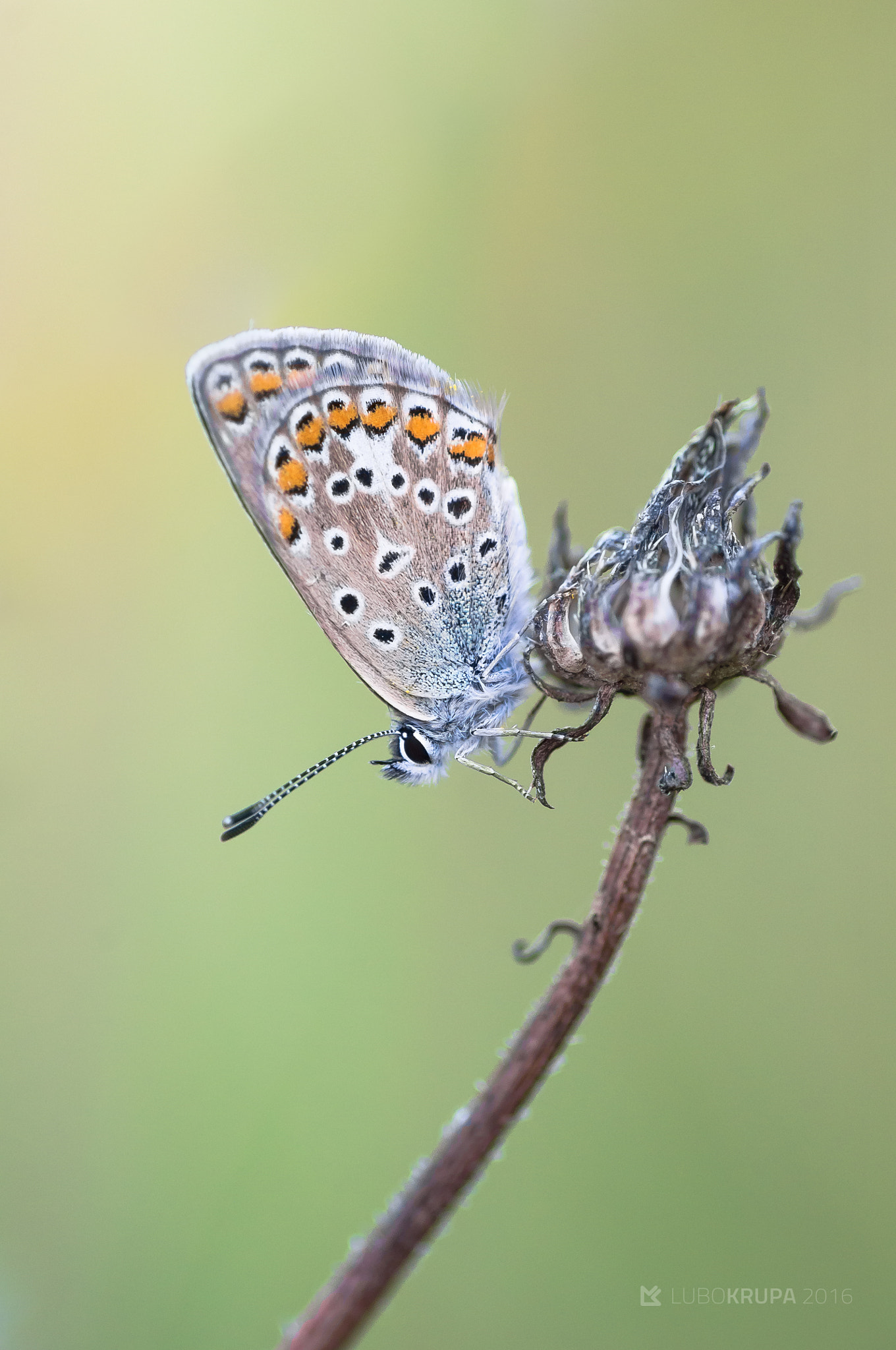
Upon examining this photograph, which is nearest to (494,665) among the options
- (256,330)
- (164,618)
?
(256,330)

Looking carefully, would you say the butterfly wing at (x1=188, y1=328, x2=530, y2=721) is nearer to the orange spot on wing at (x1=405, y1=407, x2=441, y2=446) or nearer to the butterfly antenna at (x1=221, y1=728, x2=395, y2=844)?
the orange spot on wing at (x1=405, y1=407, x2=441, y2=446)

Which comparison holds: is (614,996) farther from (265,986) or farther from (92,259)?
(92,259)

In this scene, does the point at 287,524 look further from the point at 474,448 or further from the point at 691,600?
the point at 691,600

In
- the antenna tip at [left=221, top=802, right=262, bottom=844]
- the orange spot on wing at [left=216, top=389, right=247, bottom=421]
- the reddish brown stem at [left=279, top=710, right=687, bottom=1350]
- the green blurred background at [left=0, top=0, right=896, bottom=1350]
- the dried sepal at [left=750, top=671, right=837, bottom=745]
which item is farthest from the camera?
the green blurred background at [left=0, top=0, right=896, bottom=1350]

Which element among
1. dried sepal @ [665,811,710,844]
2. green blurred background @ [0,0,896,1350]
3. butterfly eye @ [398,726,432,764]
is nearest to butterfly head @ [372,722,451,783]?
butterfly eye @ [398,726,432,764]

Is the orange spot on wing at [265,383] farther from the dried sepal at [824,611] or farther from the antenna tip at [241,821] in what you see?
the dried sepal at [824,611]

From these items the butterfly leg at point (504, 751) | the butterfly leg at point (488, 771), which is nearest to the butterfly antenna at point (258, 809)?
the butterfly leg at point (488, 771)
